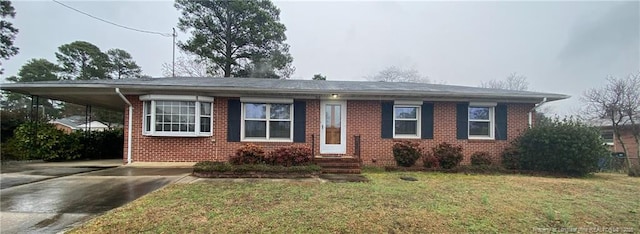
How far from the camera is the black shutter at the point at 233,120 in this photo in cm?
880

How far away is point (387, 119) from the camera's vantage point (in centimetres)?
910

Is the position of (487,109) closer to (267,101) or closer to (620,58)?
(267,101)

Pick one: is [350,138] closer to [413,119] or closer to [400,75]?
[413,119]

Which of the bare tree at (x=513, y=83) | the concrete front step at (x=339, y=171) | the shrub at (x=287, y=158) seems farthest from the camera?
the bare tree at (x=513, y=83)

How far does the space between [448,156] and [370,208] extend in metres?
5.11

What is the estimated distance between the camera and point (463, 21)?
18375 mm

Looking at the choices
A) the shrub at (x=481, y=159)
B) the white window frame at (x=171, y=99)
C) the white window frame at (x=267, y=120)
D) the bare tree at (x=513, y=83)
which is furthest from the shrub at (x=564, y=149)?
the bare tree at (x=513, y=83)

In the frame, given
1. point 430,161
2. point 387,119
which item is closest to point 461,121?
point 430,161

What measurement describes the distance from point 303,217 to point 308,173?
328cm

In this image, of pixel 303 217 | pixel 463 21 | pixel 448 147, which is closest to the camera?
pixel 303 217

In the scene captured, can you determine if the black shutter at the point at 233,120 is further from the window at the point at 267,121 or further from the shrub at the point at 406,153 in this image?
the shrub at the point at 406,153

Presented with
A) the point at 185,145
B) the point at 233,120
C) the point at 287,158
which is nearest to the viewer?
the point at 287,158

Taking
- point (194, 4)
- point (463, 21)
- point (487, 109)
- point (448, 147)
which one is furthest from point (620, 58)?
point (194, 4)

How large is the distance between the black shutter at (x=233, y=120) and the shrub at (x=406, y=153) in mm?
5109
